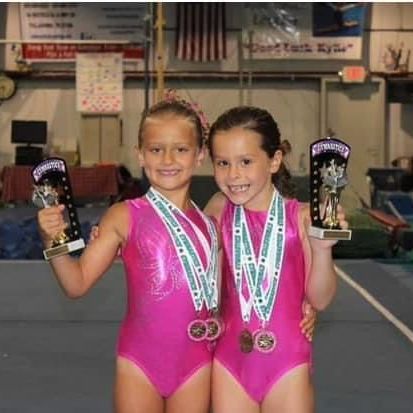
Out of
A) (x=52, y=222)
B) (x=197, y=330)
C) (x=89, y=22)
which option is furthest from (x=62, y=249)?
(x=89, y=22)

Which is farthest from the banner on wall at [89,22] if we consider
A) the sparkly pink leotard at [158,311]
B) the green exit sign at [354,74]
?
the sparkly pink leotard at [158,311]

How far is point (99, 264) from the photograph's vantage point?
243cm

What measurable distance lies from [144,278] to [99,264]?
0.40ft

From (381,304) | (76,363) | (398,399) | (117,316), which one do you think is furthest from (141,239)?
(381,304)

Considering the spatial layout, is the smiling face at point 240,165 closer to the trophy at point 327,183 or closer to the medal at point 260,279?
the medal at point 260,279

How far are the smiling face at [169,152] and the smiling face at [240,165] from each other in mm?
74

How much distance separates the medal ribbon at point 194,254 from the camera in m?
2.42

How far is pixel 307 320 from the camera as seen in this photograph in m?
2.47

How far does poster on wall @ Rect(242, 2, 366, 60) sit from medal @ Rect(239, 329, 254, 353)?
1299 cm

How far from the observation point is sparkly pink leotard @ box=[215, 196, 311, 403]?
2400 millimetres

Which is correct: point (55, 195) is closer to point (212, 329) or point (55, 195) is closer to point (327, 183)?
point (212, 329)

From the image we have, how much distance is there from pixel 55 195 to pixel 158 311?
400mm

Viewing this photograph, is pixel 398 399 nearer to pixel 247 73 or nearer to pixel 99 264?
pixel 99 264

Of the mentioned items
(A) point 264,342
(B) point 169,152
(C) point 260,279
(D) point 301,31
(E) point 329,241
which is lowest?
(A) point 264,342
